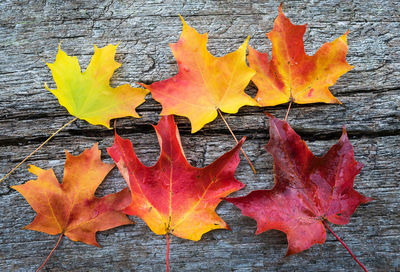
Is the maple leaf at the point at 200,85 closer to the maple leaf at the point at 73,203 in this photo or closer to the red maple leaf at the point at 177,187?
the red maple leaf at the point at 177,187

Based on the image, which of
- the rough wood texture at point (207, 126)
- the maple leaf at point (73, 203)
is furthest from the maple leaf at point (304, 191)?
the maple leaf at point (73, 203)

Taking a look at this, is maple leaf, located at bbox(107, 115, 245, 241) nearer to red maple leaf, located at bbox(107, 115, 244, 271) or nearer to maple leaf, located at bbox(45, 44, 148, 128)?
red maple leaf, located at bbox(107, 115, 244, 271)

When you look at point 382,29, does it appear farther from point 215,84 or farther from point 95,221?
point 95,221

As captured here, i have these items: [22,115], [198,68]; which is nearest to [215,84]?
[198,68]

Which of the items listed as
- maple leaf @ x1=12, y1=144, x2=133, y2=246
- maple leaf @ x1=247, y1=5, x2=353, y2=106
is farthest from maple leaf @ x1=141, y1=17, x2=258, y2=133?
maple leaf @ x1=12, y1=144, x2=133, y2=246

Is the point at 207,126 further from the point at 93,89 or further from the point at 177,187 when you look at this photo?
the point at 93,89

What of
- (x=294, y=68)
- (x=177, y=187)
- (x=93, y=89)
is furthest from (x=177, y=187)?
(x=294, y=68)
